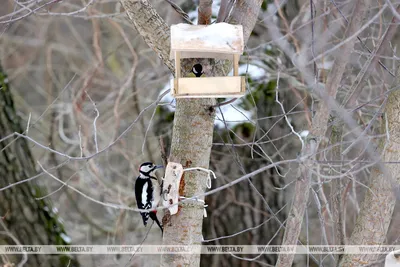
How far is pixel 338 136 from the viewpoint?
113 inches

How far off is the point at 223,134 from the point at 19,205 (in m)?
1.63

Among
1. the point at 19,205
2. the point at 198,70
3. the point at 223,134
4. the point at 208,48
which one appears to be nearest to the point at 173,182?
the point at 198,70

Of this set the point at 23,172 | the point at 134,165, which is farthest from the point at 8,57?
the point at 23,172

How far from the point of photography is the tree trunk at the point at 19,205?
3.63 meters

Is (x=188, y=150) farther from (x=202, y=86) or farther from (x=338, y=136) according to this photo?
(x=338, y=136)

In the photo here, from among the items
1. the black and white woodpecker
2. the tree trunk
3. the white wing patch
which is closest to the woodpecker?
the black and white woodpecker

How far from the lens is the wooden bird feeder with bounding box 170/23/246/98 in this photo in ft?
7.04

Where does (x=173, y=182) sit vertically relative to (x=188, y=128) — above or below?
below

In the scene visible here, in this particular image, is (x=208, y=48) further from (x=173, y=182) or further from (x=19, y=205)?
(x=19, y=205)

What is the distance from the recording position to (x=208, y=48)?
216 cm

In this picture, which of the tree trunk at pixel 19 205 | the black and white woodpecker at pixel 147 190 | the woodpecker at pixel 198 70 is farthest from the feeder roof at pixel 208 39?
the tree trunk at pixel 19 205

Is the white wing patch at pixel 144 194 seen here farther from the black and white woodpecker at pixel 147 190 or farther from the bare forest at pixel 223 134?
the bare forest at pixel 223 134

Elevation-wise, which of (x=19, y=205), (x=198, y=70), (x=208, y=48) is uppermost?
(x=208, y=48)

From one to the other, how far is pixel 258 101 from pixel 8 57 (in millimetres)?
2753
